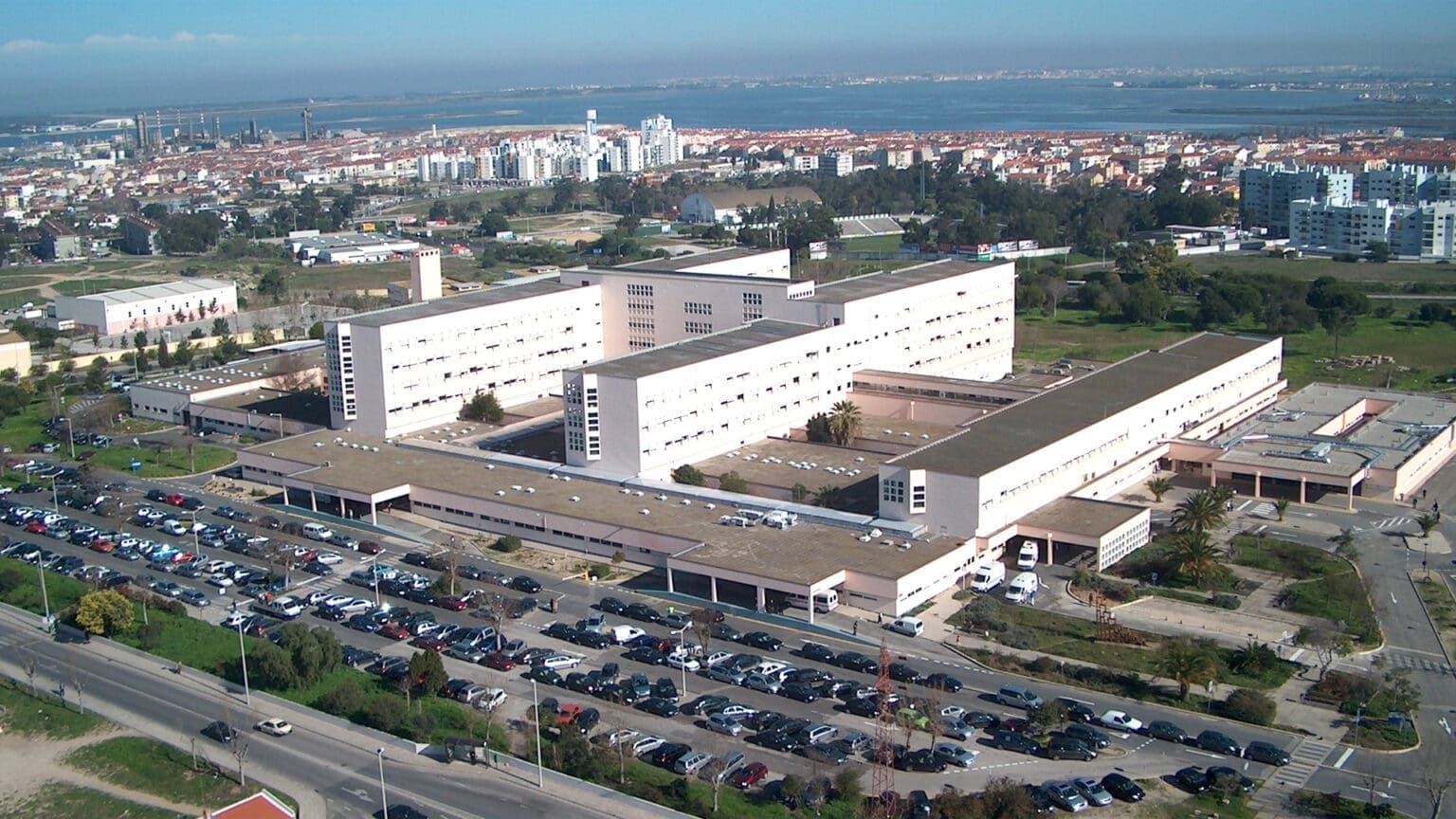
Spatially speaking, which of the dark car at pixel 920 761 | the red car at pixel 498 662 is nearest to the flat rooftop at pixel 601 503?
the red car at pixel 498 662

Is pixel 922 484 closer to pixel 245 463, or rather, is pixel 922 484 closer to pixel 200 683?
pixel 200 683

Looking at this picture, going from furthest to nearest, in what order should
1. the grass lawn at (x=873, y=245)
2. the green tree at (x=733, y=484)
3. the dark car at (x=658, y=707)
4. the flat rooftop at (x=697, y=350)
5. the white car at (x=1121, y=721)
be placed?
the grass lawn at (x=873, y=245), the flat rooftop at (x=697, y=350), the green tree at (x=733, y=484), the dark car at (x=658, y=707), the white car at (x=1121, y=721)

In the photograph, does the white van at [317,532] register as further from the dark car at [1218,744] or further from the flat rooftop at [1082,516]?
the dark car at [1218,744]

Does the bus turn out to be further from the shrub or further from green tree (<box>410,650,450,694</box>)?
the shrub

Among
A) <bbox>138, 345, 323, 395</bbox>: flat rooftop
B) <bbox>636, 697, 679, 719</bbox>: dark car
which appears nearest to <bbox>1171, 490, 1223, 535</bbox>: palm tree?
<bbox>636, 697, 679, 719</bbox>: dark car

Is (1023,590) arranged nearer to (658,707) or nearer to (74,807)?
(658,707)
